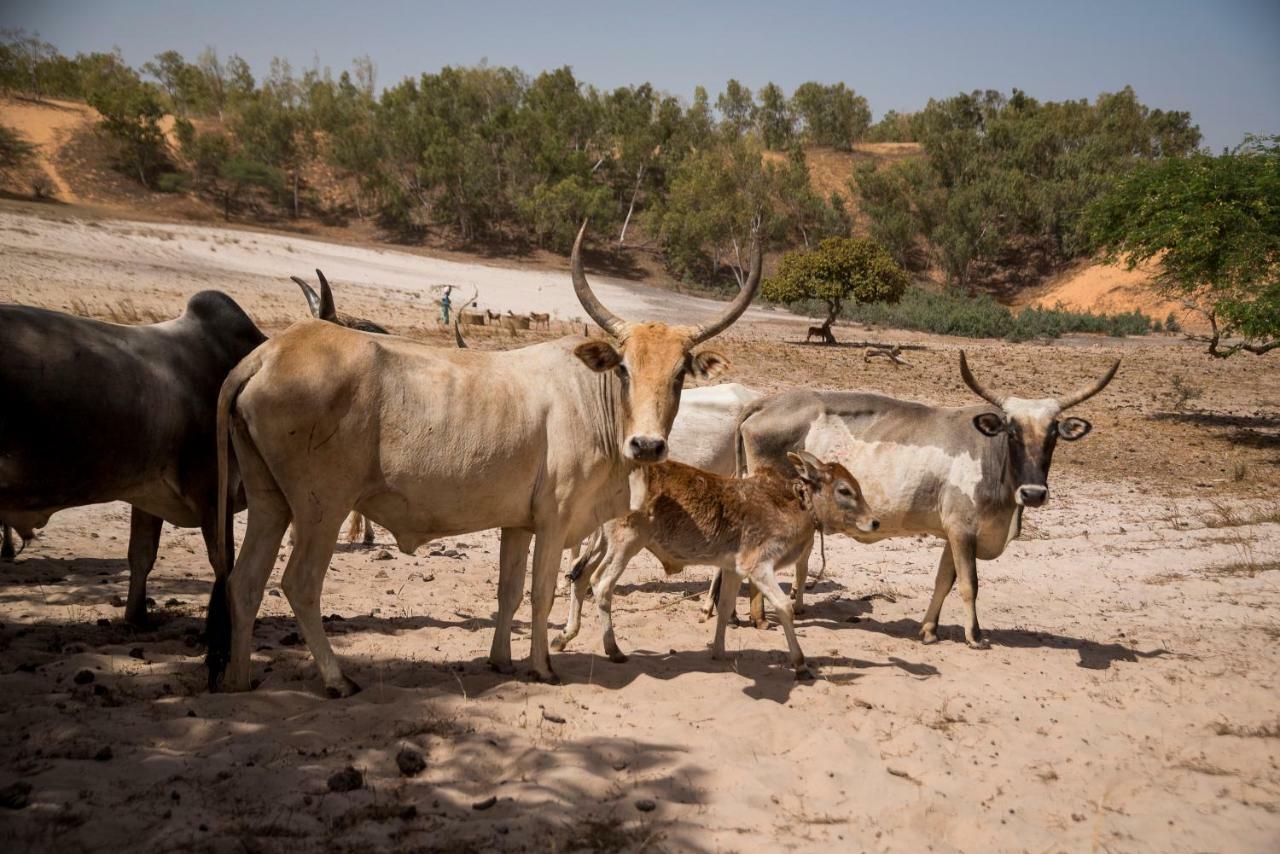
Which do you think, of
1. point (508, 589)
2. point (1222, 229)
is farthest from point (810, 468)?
point (1222, 229)

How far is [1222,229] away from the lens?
19.7m

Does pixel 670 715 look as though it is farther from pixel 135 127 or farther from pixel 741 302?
pixel 135 127

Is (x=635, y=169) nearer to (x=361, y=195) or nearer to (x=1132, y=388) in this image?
(x=361, y=195)

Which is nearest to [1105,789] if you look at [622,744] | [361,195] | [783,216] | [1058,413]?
[622,744]

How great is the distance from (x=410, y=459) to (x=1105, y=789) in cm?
448

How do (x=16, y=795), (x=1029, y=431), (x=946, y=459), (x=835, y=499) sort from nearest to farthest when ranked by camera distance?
1. (x=16, y=795)
2. (x=835, y=499)
3. (x=1029, y=431)
4. (x=946, y=459)

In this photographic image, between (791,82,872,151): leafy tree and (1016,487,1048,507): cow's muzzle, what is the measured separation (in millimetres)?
88185

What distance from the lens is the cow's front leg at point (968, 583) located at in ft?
26.2

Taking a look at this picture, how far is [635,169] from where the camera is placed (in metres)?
75.8

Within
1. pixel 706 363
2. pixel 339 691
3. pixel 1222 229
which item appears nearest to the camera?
pixel 339 691

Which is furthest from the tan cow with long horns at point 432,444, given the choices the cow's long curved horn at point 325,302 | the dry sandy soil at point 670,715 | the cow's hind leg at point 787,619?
the cow's long curved horn at point 325,302

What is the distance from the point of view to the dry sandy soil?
4.31m

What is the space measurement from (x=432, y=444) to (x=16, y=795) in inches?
106

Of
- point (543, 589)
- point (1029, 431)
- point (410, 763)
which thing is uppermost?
point (1029, 431)
